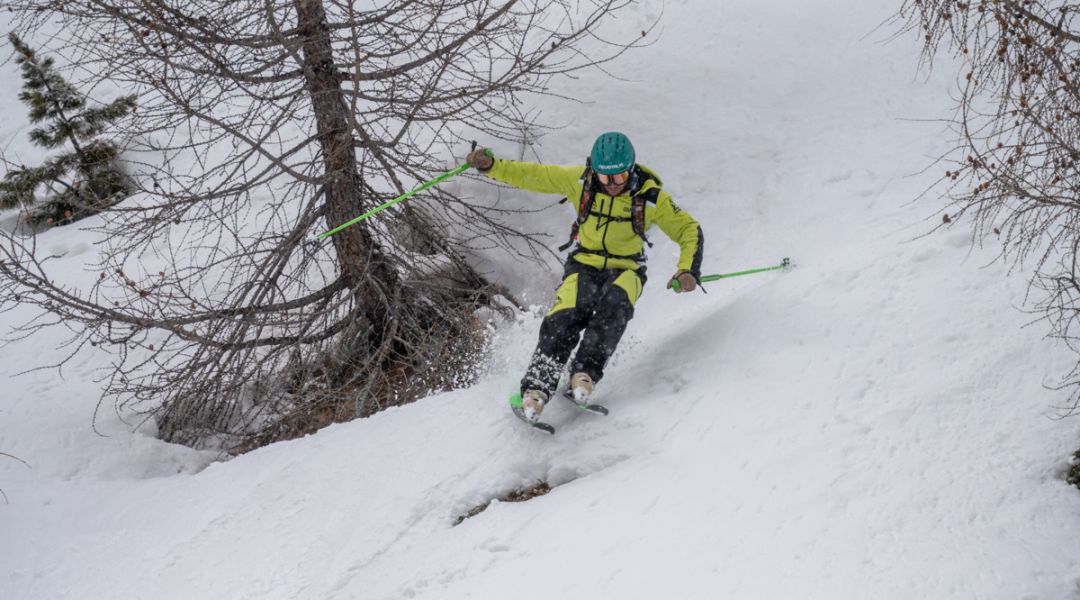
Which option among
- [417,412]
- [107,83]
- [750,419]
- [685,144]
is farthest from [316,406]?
[107,83]

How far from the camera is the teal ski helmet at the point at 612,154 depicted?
584cm

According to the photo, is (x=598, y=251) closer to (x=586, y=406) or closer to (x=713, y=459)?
(x=586, y=406)

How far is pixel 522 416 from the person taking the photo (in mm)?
5812

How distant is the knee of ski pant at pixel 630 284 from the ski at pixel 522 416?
113 centimetres

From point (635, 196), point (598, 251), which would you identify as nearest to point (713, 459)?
point (598, 251)

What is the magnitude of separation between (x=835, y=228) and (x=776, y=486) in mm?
3836

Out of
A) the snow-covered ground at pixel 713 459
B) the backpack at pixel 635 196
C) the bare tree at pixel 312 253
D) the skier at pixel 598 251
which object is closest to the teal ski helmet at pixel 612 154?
the skier at pixel 598 251

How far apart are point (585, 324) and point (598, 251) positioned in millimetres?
611

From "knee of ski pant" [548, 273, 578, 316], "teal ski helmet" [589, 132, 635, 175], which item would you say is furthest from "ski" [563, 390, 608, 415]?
"teal ski helmet" [589, 132, 635, 175]

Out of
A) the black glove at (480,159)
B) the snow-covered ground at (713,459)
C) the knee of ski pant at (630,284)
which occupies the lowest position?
the snow-covered ground at (713,459)

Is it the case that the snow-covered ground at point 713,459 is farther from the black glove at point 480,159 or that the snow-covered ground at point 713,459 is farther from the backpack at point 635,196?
the black glove at point 480,159

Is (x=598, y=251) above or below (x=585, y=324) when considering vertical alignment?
above

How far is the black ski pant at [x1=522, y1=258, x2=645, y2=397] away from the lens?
5.87 m

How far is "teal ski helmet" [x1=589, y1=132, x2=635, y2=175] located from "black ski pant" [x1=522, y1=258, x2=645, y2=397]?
83 centimetres
